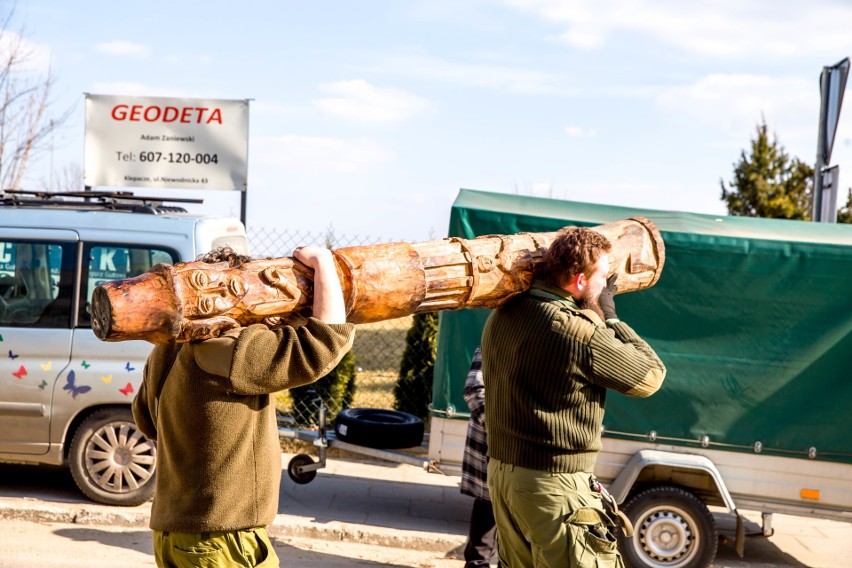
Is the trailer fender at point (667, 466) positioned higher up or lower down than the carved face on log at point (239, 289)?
lower down

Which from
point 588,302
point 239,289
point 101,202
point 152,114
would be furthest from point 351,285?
point 152,114

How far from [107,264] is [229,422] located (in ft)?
13.5

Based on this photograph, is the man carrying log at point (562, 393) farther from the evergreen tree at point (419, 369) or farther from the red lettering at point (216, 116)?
the red lettering at point (216, 116)

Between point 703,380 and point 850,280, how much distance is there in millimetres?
1273

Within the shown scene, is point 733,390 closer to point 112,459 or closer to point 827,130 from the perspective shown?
point 827,130

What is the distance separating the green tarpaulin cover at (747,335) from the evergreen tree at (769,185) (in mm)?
17974

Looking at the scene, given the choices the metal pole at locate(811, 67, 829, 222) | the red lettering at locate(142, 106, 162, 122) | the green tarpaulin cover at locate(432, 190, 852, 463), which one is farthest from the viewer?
the red lettering at locate(142, 106, 162, 122)

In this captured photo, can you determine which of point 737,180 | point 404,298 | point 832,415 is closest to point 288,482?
point 832,415

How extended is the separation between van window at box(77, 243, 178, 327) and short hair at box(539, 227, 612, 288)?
3.83 m

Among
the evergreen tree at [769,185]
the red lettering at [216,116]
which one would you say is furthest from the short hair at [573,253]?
the evergreen tree at [769,185]

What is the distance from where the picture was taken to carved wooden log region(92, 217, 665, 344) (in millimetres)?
2840

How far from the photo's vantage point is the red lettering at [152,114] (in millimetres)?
9969

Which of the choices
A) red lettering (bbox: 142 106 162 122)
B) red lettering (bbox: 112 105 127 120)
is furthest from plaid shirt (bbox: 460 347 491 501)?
red lettering (bbox: 112 105 127 120)

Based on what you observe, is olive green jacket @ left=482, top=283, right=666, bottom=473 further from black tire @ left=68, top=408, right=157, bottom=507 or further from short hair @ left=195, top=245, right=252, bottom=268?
black tire @ left=68, top=408, right=157, bottom=507
